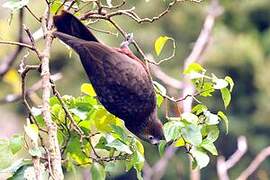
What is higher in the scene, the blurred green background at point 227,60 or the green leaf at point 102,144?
the green leaf at point 102,144

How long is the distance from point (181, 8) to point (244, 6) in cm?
90

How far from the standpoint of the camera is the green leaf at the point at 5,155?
1410mm

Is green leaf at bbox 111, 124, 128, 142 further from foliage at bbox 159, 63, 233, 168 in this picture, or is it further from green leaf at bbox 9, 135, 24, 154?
green leaf at bbox 9, 135, 24, 154

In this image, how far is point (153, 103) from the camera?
6.17 feet

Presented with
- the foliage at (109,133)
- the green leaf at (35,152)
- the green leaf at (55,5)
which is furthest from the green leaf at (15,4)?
the green leaf at (35,152)

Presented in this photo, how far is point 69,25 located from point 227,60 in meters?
7.99

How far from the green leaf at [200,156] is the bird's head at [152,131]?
1.66 feet

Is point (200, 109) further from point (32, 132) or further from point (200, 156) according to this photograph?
point (32, 132)

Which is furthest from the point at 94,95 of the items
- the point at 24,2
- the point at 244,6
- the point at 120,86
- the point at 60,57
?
the point at 244,6

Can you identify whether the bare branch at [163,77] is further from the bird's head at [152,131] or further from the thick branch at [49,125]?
the thick branch at [49,125]

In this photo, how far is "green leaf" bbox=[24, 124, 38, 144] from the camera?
1357 mm

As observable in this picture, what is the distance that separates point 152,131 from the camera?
2127 mm

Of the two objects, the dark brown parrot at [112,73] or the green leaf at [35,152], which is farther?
the dark brown parrot at [112,73]

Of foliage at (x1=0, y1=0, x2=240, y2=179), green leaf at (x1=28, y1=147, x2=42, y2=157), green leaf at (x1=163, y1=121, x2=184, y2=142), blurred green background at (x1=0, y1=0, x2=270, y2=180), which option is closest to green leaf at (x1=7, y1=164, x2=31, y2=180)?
foliage at (x1=0, y1=0, x2=240, y2=179)
